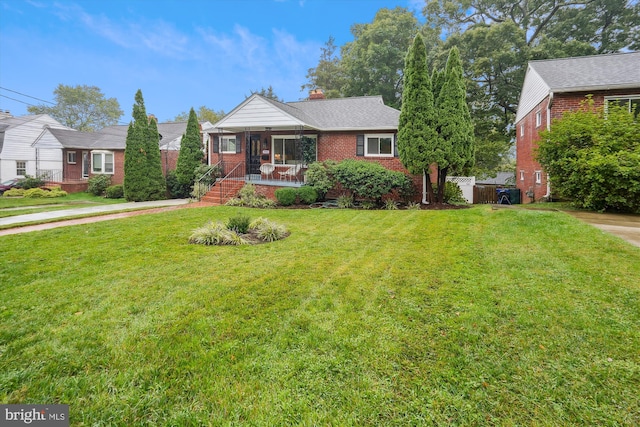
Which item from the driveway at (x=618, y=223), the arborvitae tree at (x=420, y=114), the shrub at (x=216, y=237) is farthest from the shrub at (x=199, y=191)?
the driveway at (x=618, y=223)

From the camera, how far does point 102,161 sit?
22.8m

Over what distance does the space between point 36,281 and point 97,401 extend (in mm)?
3129

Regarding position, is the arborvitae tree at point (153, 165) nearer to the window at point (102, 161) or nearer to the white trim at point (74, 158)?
the window at point (102, 161)

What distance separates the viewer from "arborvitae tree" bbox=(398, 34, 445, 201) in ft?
38.3

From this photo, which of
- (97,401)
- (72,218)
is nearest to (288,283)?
(97,401)

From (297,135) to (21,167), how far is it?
22290 millimetres

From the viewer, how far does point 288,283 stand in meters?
4.29

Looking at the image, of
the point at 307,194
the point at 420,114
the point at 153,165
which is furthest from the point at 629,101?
the point at 153,165

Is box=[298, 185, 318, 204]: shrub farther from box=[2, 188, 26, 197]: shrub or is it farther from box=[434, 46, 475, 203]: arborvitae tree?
box=[2, 188, 26, 197]: shrub

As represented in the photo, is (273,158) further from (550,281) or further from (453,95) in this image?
(550,281)

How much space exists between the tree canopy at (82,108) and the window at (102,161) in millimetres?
39520

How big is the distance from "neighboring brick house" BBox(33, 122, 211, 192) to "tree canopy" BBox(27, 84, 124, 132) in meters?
36.1

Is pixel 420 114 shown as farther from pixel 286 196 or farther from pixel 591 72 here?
pixel 591 72

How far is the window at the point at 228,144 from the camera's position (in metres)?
18.6
